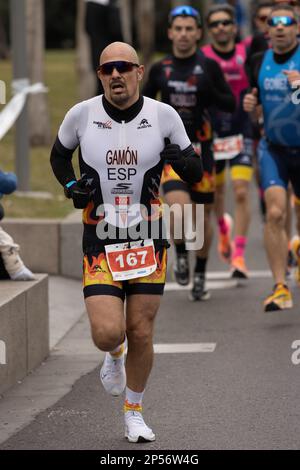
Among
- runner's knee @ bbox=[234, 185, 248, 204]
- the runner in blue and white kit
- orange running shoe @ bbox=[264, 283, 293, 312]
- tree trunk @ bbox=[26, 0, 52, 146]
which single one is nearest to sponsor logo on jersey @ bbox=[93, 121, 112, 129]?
orange running shoe @ bbox=[264, 283, 293, 312]

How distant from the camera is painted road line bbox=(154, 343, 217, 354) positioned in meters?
9.23

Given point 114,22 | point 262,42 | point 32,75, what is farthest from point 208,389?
point 32,75

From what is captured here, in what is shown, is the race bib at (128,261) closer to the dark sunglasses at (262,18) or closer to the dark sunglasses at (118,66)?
the dark sunglasses at (118,66)

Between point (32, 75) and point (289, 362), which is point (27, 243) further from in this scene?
point (32, 75)

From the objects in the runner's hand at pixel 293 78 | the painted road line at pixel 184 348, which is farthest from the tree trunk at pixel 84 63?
the painted road line at pixel 184 348

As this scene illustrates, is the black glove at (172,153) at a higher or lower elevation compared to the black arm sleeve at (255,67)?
higher

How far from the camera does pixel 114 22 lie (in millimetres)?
17500

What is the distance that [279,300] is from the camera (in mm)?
9930

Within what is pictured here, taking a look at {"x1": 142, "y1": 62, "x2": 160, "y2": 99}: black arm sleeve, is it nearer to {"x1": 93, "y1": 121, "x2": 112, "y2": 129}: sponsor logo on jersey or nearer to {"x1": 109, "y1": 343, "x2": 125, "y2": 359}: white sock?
{"x1": 93, "y1": 121, "x2": 112, "y2": 129}: sponsor logo on jersey

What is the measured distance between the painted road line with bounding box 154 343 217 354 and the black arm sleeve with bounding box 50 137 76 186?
94.4 inches

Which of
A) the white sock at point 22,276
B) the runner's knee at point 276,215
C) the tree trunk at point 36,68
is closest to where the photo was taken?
the white sock at point 22,276

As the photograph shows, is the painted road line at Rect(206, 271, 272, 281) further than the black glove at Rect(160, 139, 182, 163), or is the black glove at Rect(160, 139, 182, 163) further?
the painted road line at Rect(206, 271, 272, 281)

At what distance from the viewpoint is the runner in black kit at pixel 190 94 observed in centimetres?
1090

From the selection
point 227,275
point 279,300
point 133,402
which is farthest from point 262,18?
point 133,402
